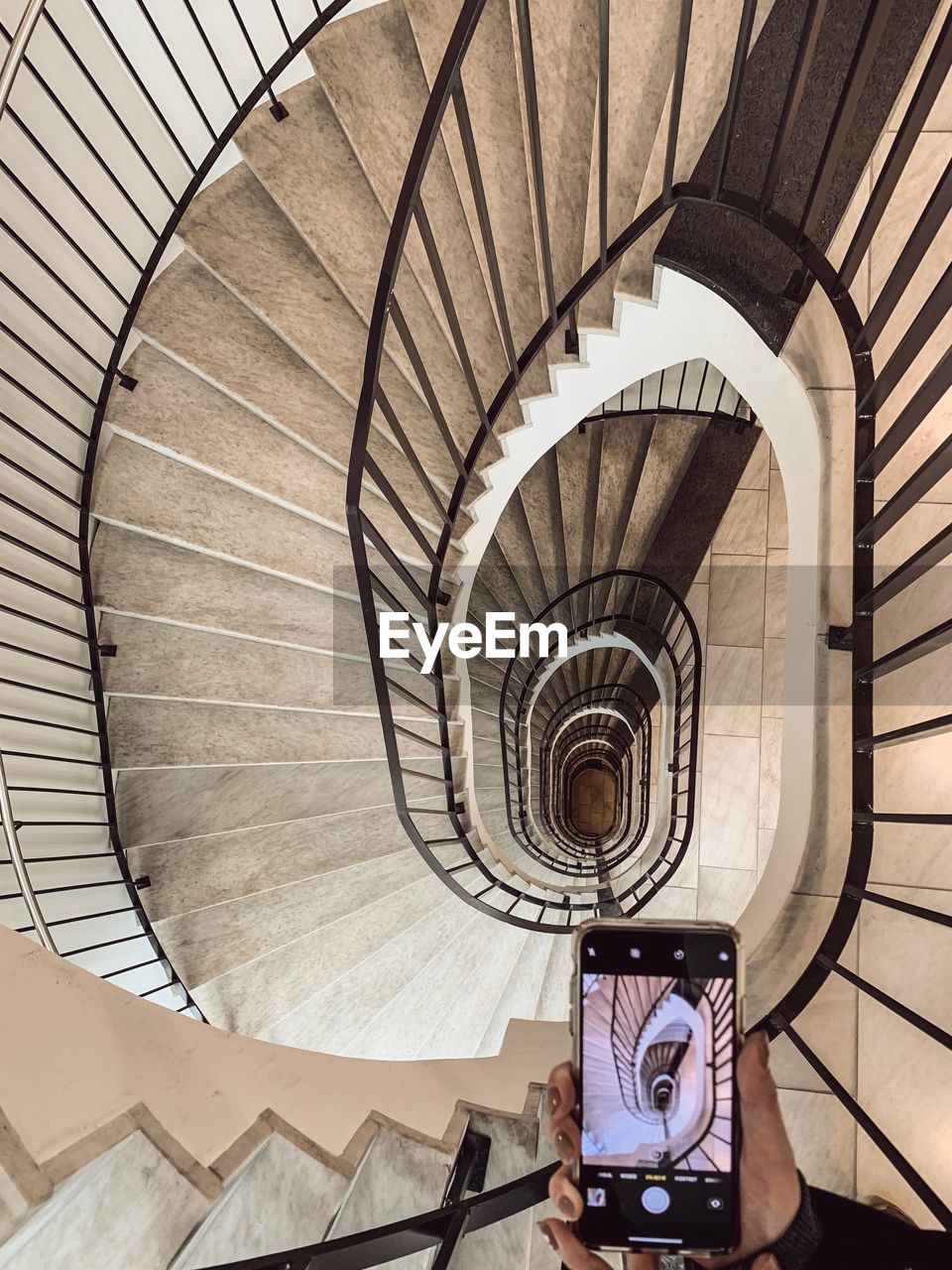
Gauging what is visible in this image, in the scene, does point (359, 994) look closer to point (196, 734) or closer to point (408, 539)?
point (196, 734)

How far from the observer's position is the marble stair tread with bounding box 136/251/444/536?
336 centimetres

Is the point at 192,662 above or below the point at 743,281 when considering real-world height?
below

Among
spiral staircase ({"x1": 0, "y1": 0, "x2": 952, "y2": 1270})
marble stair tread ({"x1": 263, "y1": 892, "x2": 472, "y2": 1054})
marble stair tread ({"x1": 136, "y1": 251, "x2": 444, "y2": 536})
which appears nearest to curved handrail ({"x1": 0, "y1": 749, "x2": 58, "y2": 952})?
spiral staircase ({"x1": 0, "y1": 0, "x2": 952, "y2": 1270})

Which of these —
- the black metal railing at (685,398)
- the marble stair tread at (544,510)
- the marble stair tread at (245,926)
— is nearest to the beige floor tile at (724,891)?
the marble stair tread at (544,510)

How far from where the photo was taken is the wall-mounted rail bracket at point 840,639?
228 centimetres

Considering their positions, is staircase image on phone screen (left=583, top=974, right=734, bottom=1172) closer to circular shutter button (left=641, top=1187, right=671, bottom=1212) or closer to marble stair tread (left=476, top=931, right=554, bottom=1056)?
circular shutter button (left=641, top=1187, right=671, bottom=1212)

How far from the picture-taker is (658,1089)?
1342 mm

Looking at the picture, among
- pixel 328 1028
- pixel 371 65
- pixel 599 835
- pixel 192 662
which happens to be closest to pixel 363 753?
pixel 192 662

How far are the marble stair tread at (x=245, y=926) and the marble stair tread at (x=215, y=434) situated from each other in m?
2.16

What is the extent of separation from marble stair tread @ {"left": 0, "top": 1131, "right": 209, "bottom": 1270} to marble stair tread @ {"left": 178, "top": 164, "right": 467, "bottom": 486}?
9.46 feet

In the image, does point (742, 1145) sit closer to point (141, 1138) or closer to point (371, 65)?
point (141, 1138)

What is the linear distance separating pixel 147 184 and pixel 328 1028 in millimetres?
4538

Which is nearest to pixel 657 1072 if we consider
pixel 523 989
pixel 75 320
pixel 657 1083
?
pixel 657 1083

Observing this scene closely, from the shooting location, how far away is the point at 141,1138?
1.61 meters
